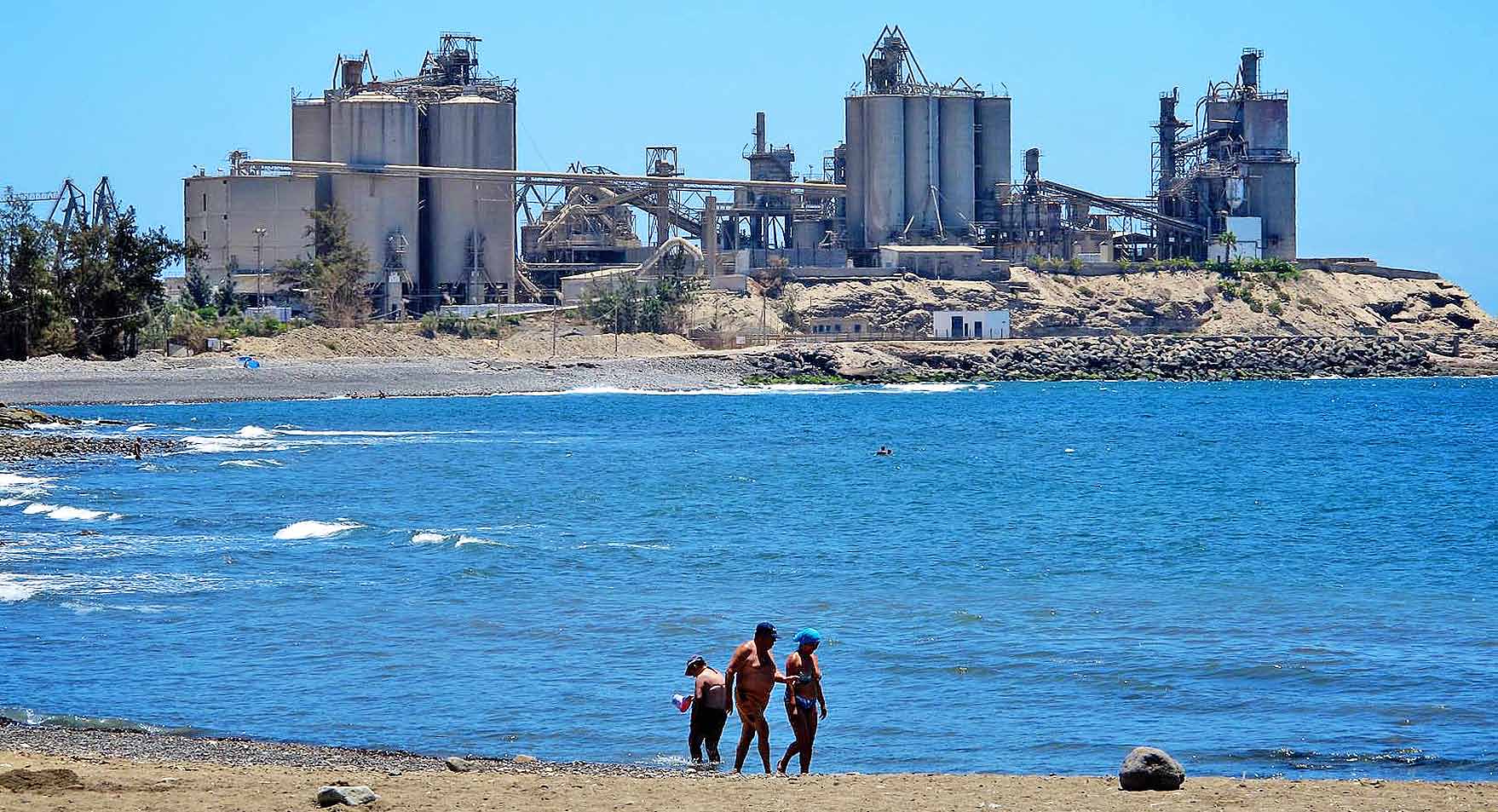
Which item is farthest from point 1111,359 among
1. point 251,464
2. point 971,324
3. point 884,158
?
point 251,464

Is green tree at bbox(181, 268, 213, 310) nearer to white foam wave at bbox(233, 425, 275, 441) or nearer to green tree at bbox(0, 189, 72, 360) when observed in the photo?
green tree at bbox(0, 189, 72, 360)

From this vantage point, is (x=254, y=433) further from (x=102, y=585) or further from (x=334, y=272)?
(x=334, y=272)

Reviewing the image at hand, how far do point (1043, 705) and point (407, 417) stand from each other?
189 feet

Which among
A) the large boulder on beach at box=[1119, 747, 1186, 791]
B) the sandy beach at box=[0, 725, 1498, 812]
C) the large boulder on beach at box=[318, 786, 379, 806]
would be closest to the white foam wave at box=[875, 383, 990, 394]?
the sandy beach at box=[0, 725, 1498, 812]

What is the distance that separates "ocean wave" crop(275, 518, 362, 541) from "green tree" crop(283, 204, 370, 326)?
64.3m

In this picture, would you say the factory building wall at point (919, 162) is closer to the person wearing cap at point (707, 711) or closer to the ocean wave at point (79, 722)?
the ocean wave at point (79, 722)

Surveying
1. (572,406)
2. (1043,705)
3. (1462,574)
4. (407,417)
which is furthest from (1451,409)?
(1043,705)

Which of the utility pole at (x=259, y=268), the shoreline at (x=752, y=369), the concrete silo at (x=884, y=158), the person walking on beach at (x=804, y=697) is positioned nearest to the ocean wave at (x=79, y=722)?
the person walking on beach at (x=804, y=697)

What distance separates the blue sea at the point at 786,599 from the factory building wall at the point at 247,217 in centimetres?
4504

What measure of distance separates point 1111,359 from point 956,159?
14457 millimetres

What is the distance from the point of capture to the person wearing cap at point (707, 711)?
52.9 feet

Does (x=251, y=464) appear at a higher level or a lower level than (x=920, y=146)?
lower

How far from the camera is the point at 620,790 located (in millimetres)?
14336

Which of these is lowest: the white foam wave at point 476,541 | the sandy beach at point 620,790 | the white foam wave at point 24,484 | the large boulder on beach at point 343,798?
the white foam wave at point 476,541
